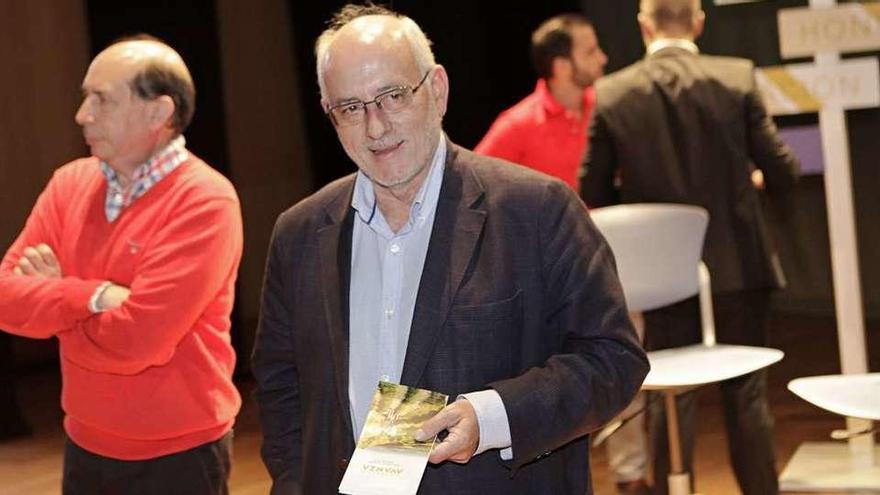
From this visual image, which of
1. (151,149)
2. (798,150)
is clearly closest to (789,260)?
(798,150)

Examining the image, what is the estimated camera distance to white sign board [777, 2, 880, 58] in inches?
212

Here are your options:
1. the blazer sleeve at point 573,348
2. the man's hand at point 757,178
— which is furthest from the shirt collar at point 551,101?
the blazer sleeve at point 573,348

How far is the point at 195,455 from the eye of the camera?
139 inches

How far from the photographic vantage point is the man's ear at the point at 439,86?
2475 millimetres

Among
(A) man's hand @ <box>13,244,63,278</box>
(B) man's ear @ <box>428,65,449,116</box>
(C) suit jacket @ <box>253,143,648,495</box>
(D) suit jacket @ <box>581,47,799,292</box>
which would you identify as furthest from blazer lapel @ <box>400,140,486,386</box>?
(D) suit jacket @ <box>581,47,799,292</box>

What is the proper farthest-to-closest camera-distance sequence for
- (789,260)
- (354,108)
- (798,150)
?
1. (789,260)
2. (798,150)
3. (354,108)

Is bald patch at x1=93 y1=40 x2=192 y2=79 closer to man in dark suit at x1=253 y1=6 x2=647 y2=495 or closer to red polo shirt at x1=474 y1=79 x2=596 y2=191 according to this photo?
man in dark suit at x1=253 y1=6 x2=647 y2=495

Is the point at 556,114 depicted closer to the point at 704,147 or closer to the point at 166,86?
the point at 704,147

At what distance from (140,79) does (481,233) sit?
148 centimetres

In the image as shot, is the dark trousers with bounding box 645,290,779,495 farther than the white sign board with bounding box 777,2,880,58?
No

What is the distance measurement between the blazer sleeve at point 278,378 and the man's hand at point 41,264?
3.45ft

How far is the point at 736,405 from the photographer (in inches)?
189

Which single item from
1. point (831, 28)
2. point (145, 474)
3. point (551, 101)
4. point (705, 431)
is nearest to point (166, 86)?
point (145, 474)

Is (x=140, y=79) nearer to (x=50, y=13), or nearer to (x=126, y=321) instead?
(x=126, y=321)
